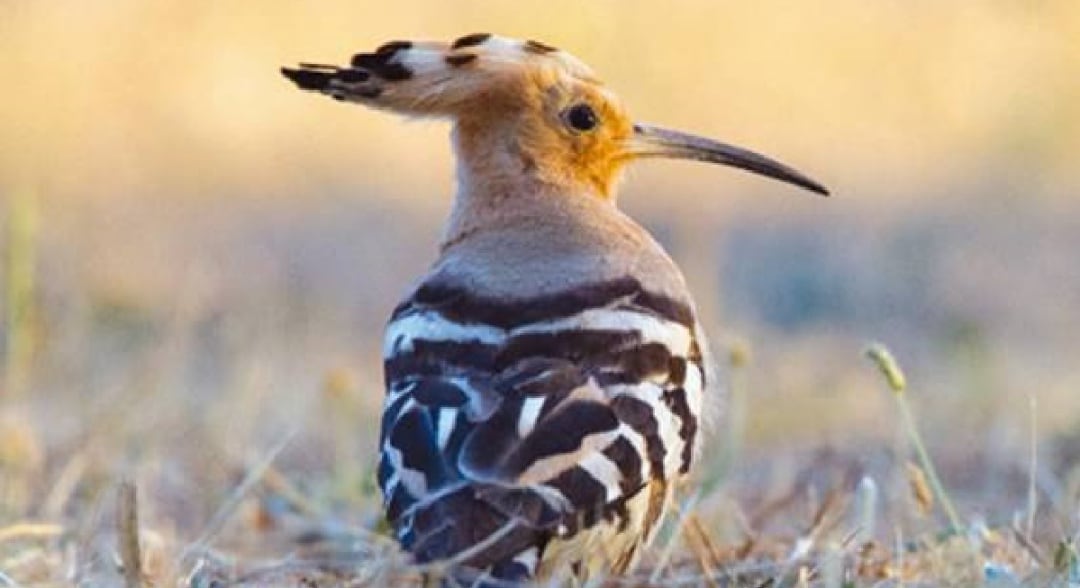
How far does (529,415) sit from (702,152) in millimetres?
1158

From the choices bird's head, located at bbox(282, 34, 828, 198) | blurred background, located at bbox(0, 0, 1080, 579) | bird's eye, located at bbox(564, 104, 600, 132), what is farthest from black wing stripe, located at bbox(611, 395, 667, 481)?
blurred background, located at bbox(0, 0, 1080, 579)

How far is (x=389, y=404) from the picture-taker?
12.1 feet

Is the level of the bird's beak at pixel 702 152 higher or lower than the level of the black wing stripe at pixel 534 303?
higher

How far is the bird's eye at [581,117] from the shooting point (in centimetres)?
439

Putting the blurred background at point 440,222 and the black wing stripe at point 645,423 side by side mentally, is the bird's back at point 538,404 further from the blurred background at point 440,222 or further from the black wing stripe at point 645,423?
the blurred background at point 440,222

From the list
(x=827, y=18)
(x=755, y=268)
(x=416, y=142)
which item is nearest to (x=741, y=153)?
(x=755, y=268)

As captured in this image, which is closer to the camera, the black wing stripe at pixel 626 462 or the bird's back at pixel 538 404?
the bird's back at pixel 538 404

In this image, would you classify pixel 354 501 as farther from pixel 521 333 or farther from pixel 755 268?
→ pixel 755 268

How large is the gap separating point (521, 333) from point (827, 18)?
8.75m

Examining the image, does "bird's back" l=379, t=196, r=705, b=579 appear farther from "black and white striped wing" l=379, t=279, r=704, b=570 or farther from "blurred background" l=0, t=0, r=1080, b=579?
"blurred background" l=0, t=0, r=1080, b=579

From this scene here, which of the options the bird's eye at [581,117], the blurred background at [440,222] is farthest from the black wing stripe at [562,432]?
the blurred background at [440,222]

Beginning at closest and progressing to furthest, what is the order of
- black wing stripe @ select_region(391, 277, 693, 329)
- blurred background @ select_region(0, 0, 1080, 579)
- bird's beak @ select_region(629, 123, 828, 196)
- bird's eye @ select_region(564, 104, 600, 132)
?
black wing stripe @ select_region(391, 277, 693, 329) → bird's eye @ select_region(564, 104, 600, 132) → bird's beak @ select_region(629, 123, 828, 196) → blurred background @ select_region(0, 0, 1080, 579)

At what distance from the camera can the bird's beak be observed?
452 centimetres

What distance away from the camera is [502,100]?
4.36 m
